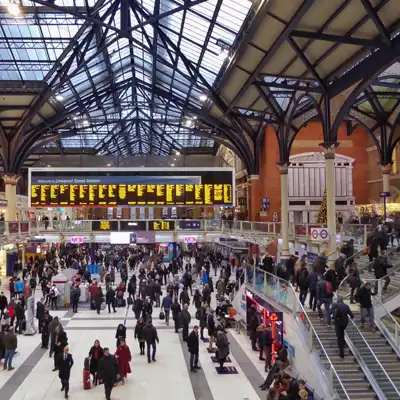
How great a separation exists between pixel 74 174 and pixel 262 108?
12.8 metres

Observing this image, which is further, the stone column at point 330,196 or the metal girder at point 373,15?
the stone column at point 330,196

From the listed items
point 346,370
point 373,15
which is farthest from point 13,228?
point 373,15

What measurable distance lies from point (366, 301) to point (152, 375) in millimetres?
5658

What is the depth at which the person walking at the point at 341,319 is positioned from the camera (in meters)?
10.5

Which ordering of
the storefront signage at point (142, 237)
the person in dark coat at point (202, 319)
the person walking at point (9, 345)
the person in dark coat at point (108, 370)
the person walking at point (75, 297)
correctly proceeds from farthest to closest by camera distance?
1. the storefront signage at point (142, 237)
2. the person walking at point (75, 297)
3. the person in dark coat at point (202, 319)
4. the person walking at point (9, 345)
5. the person in dark coat at point (108, 370)

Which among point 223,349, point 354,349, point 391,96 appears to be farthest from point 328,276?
point 391,96

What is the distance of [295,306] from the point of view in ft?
41.2

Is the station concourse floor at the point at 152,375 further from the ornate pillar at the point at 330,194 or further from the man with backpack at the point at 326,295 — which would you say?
the ornate pillar at the point at 330,194

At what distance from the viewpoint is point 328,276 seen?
43.2ft

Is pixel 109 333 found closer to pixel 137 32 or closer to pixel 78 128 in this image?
pixel 137 32

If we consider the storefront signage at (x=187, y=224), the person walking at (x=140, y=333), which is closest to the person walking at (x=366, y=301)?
the person walking at (x=140, y=333)

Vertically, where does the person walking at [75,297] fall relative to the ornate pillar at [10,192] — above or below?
below

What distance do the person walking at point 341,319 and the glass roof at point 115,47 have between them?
11612 millimetres

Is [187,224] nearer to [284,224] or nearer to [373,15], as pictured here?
[284,224]
